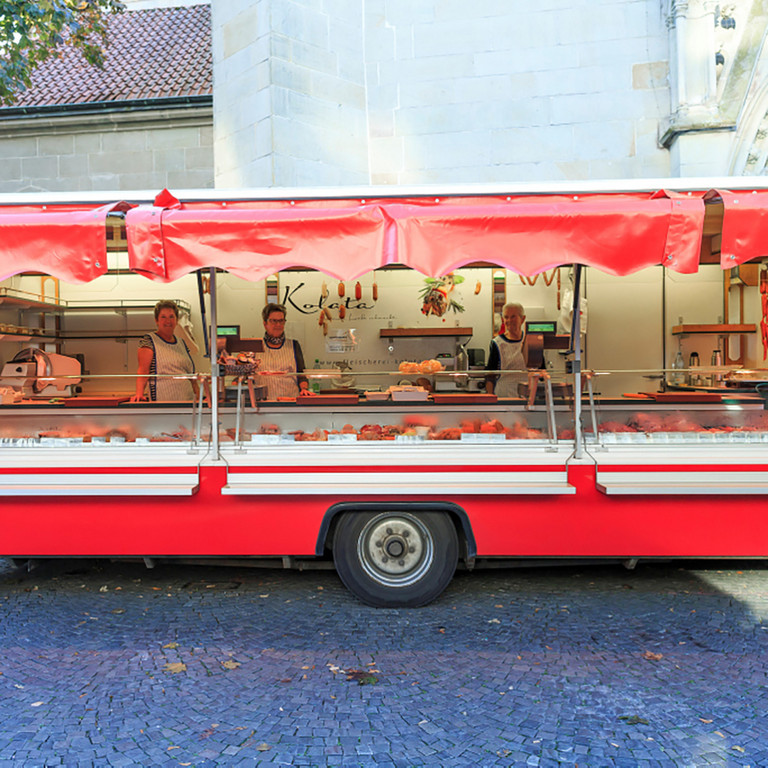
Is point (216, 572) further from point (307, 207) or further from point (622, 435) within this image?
point (622, 435)

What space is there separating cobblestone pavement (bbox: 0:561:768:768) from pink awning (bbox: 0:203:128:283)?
2280 mm

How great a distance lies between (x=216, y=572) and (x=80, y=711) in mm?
2068

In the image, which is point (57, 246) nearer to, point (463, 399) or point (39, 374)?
point (463, 399)

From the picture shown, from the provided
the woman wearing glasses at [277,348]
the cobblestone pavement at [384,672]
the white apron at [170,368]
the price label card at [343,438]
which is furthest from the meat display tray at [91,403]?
the price label card at [343,438]

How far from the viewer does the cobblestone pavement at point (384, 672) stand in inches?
108

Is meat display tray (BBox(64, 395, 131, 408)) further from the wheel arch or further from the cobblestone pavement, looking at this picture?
the wheel arch

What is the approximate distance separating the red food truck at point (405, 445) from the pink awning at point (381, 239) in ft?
0.04

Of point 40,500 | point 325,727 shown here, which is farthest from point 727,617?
point 40,500

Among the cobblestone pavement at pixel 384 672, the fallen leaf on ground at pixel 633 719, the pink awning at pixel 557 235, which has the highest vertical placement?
the pink awning at pixel 557 235

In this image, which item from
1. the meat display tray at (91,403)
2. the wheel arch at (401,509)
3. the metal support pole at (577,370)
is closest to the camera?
the wheel arch at (401,509)

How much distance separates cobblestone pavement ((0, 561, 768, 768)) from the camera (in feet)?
9.00

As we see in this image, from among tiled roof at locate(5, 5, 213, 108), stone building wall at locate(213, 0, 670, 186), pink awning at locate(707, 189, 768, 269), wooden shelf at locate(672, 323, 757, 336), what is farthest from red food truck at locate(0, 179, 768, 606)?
tiled roof at locate(5, 5, 213, 108)

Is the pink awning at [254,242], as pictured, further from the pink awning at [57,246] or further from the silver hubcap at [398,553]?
the silver hubcap at [398,553]

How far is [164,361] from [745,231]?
4814mm
